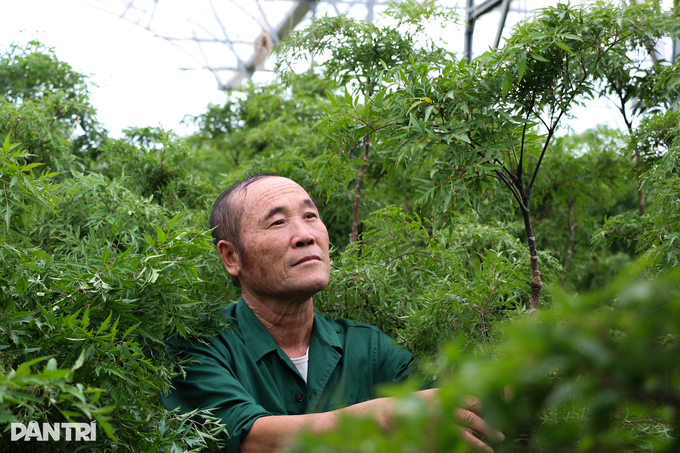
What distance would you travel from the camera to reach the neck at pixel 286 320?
1.81m

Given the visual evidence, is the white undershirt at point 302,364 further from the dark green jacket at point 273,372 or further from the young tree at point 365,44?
the young tree at point 365,44

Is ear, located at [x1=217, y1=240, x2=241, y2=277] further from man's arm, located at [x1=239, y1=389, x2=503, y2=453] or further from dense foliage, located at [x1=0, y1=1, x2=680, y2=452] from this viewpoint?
man's arm, located at [x1=239, y1=389, x2=503, y2=453]

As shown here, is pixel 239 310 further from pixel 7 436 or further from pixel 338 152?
pixel 7 436

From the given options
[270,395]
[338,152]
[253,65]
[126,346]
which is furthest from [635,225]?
[253,65]

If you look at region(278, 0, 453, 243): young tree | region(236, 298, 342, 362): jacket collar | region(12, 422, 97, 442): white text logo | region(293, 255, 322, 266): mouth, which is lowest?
region(12, 422, 97, 442): white text logo

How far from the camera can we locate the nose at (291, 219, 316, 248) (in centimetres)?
174

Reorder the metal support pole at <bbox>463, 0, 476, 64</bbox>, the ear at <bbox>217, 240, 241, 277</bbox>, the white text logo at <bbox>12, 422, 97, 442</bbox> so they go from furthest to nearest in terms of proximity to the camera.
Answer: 1. the metal support pole at <bbox>463, 0, 476, 64</bbox>
2. the ear at <bbox>217, 240, 241, 277</bbox>
3. the white text logo at <bbox>12, 422, 97, 442</bbox>

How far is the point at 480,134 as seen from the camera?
150 centimetres

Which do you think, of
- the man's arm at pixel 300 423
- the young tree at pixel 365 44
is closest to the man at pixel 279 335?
the man's arm at pixel 300 423

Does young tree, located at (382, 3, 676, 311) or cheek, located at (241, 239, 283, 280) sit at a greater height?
young tree, located at (382, 3, 676, 311)

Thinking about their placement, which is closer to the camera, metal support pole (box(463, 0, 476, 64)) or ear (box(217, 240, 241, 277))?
ear (box(217, 240, 241, 277))

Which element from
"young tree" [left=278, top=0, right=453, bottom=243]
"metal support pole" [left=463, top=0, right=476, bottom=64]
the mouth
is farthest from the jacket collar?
"metal support pole" [left=463, top=0, right=476, bottom=64]

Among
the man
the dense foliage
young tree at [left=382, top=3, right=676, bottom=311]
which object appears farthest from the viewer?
the man

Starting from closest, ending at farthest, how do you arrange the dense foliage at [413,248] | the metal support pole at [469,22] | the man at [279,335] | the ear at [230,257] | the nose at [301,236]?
the dense foliage at [413,248]
the man at [279,335]
the nose at [301,236]
the ear at [230,257]
the metal support pole at [469,22]
